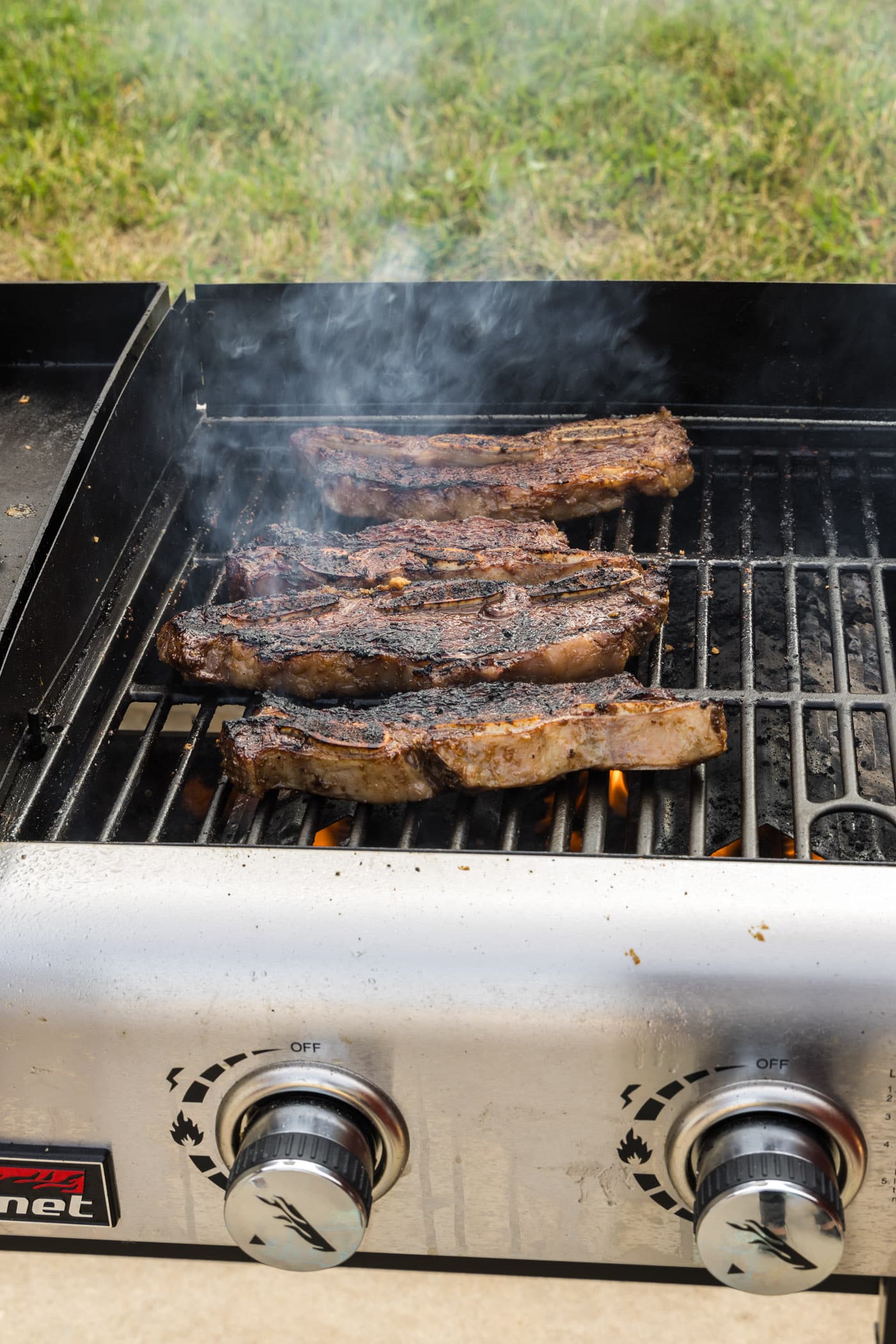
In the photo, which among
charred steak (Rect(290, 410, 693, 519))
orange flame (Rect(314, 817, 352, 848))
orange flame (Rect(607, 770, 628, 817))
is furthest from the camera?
charred steak (Rect(290, 410, 693, 519))

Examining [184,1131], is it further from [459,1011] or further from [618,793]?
[618,793]

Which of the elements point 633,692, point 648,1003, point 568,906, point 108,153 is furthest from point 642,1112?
point 108,153

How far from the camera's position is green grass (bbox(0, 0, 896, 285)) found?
4516 mm

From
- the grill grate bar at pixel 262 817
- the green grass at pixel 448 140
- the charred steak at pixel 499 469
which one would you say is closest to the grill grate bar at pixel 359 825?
the grill grate bar at pixel 262 817

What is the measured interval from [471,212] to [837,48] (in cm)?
182

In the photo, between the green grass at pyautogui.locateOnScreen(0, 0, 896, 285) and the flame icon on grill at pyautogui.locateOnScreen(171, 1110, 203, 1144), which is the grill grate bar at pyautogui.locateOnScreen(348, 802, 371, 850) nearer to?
the flame icon on grill at pyautogui.locateOnScreen(171, 1110, 203, 1144)

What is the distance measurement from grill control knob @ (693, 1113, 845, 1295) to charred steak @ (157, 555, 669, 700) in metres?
0.88

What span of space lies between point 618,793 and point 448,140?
12.2 ft

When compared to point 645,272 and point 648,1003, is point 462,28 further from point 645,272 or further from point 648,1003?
point 648,1003

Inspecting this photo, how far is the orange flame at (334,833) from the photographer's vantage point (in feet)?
6.82

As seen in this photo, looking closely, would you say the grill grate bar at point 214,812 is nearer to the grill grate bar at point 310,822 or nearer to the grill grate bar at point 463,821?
the grill grate bar at point 310,822

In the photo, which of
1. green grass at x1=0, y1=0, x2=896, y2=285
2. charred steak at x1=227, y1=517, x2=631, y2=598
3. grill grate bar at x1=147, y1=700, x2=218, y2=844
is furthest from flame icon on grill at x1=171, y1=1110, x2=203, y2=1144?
green grass at x1=0, y1=0, x2=896, y2=285

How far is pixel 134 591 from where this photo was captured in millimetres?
2164

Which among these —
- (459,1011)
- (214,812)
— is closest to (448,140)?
(214,812)
